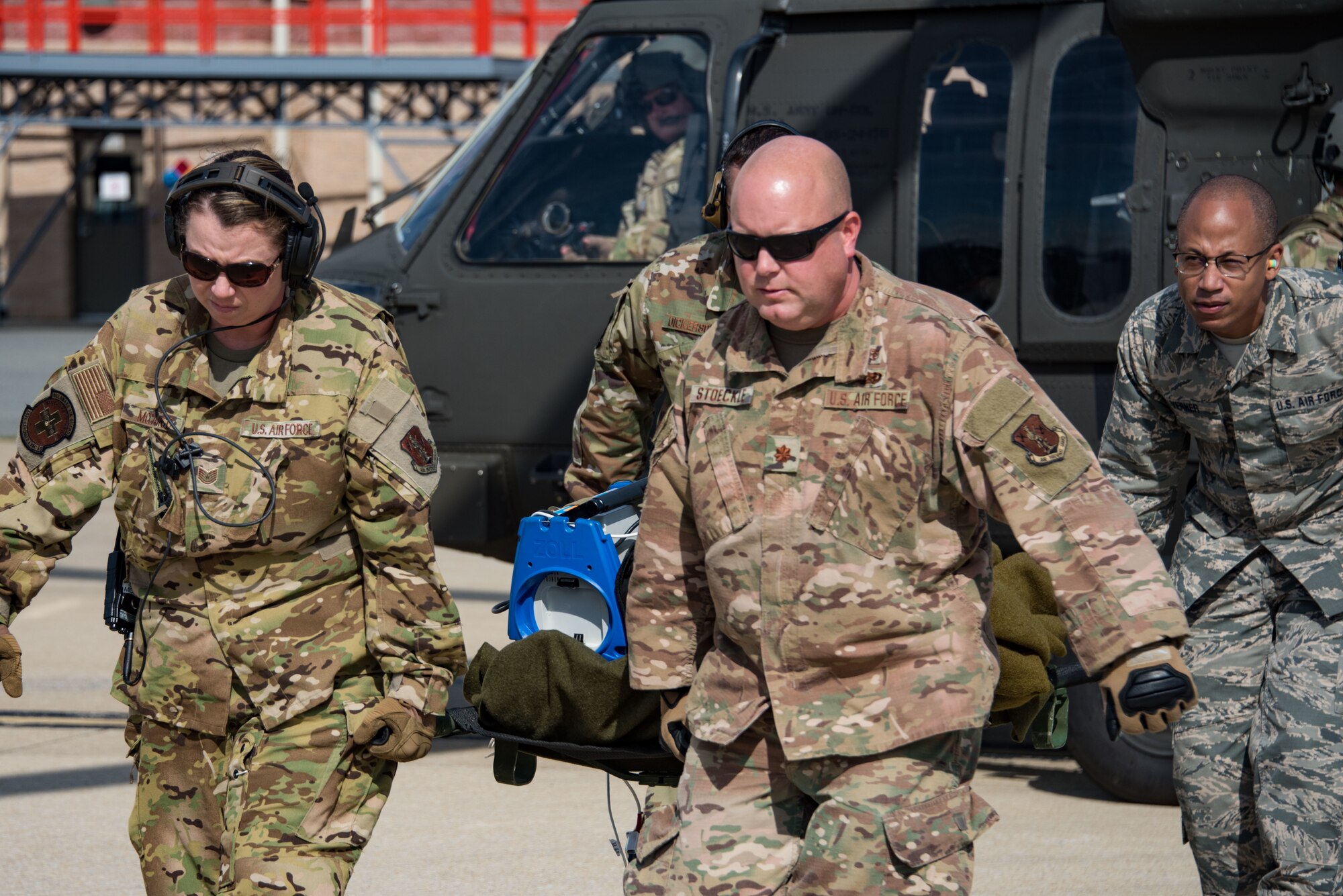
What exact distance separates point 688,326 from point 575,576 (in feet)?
2.58

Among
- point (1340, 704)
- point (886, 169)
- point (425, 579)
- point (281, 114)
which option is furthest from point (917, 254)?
point (281, 114)

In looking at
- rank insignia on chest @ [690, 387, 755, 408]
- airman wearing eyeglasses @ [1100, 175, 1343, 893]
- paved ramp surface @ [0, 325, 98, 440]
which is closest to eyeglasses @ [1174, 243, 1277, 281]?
Result: airman wearing eyeglasses @ [1100, 175, 1343, 893]

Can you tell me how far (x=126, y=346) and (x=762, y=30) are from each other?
3388 mm

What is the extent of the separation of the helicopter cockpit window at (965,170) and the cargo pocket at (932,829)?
334 centimetres

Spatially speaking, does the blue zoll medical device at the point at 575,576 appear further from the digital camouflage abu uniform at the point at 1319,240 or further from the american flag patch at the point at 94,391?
the digital camouflage abu uniform at the point at 1319,240

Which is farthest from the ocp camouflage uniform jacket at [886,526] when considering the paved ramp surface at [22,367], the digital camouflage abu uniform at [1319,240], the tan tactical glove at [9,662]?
the paved ramp surface at [22,367]

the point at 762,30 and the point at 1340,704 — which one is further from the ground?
the point at 762,30

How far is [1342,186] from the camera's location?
5465 millimetres

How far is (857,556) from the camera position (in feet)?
10.6

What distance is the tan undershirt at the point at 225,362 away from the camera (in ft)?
12.2

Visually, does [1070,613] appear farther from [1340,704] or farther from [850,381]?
[1340,704]

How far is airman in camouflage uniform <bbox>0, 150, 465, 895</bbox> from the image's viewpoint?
12.0 ft

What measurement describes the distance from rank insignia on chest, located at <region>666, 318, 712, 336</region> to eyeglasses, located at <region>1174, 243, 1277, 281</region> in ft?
3.86

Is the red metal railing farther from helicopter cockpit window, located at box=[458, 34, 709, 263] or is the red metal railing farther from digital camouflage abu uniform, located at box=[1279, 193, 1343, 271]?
digital camouflage abu uniform, located at box=[1279, 193, 1343, 271]
